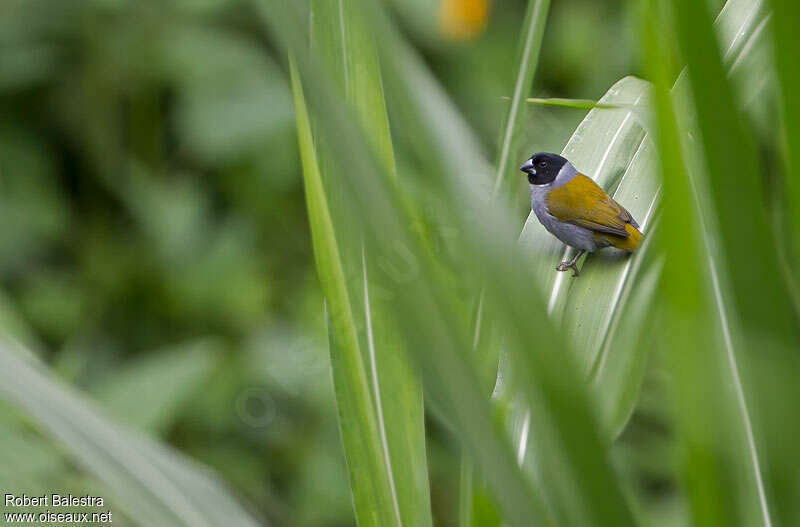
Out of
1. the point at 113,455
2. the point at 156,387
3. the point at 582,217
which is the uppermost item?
the point at 582,217

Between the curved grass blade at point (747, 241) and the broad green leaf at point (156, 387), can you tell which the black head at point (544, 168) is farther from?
the broad green leaf at point (156, 387)

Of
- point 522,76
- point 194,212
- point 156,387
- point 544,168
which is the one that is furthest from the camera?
point 194,212

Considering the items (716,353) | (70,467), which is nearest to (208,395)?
(70,467)

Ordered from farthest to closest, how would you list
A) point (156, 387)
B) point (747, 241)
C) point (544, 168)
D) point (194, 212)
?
point (194, 212) < point (156, 387) < point (544, 168) < point (747, 241)

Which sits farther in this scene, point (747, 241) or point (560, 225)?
point (560, 225)

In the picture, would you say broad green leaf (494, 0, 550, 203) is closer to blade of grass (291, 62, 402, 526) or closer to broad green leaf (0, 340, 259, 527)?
blade of grass (291, 62, 402, 526)

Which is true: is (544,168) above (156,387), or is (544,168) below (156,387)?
above

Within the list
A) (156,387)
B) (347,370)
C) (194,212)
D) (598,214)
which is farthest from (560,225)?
(194,212)

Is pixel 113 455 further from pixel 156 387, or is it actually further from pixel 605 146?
pixel 156 387
